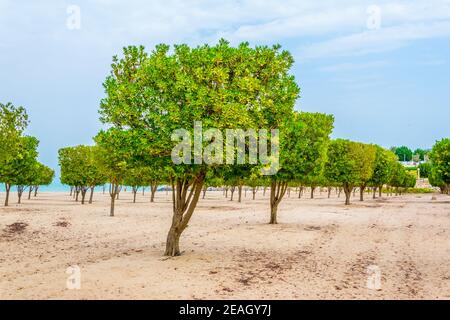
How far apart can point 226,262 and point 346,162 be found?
4987cm

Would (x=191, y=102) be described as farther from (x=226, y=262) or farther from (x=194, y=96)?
(x=226, y=262)

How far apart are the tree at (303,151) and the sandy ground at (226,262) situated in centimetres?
434

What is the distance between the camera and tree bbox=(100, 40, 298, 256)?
16.9 metres

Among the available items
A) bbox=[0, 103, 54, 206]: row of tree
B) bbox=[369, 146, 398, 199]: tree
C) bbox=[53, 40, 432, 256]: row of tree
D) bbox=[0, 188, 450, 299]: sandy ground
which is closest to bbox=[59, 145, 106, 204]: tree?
bbox=[0, 103, 54, 206]: row of tree

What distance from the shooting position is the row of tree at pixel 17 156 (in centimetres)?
2830

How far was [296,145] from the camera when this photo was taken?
34.0 meters

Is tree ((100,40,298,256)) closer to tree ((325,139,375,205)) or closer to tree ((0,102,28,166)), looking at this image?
tree ((0,102,28,166))

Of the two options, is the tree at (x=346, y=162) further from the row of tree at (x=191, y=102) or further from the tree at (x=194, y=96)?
the tree at (x=194, y=96)

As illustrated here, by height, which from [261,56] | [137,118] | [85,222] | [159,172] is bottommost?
[85,222]

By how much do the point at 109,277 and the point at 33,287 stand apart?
2.57m

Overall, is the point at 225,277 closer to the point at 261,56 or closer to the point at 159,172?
the point at 159,172

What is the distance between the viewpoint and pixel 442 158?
4703 cm

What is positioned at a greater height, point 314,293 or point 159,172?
point 159,172
